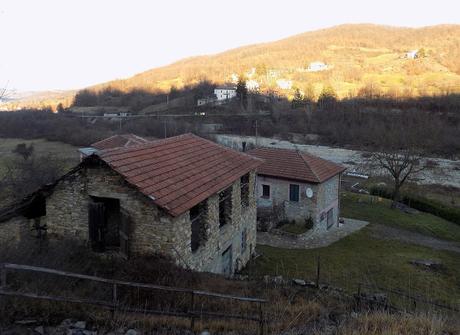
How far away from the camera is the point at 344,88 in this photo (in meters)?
119

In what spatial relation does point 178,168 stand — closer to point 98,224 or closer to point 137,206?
point 137,206

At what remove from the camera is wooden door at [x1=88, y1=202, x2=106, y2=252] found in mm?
10883

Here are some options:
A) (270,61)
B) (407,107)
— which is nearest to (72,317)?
(407,107)

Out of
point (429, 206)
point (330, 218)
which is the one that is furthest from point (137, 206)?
point (429, 206)

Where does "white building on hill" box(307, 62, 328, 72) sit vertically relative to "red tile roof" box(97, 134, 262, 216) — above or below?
above

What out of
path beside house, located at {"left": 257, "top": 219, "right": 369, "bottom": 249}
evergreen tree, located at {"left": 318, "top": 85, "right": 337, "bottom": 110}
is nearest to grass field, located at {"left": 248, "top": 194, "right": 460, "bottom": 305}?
path beside house, located at {"left": 257, "top": 219, "right": 369, "bottom": 249}

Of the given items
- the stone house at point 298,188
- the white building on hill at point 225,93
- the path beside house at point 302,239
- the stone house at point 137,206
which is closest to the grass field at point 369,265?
the path beside house at point 302,239

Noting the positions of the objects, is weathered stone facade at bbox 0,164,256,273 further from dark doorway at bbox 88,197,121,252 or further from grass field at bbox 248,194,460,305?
grass field at bbox 248,194,460,305

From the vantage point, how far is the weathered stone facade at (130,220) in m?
10.4

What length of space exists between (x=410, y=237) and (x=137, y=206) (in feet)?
68.7

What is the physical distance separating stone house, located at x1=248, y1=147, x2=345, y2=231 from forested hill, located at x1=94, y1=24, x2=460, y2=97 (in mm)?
88441

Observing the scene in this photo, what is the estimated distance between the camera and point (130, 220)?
10633 millimetres

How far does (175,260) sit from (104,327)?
14.2 feet

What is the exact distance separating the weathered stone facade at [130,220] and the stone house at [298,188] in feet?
38.2
